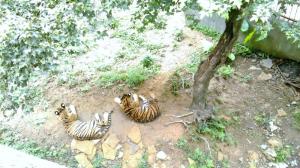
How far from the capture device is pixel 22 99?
357cm

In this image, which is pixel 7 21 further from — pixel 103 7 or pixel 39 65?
pixel 103 7

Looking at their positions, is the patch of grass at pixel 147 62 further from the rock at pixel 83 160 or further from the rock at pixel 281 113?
the rock at pixel 281 113

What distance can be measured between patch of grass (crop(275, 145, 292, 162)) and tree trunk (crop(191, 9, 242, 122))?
2.44 ft

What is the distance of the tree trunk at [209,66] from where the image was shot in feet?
12.3

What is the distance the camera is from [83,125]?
418 cm

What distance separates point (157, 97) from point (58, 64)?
4.70 ft

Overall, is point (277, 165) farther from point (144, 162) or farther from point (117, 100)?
point (117, 100)

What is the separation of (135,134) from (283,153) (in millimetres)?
1428

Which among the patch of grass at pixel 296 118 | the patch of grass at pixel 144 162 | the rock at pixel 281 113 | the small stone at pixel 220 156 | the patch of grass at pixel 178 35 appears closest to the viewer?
the patch of grass at pixel 144 162

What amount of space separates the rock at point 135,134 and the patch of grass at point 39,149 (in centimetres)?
57

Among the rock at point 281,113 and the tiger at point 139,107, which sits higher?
the tiger at point 139,107

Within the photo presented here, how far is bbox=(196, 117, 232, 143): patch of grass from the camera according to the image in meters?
4.21

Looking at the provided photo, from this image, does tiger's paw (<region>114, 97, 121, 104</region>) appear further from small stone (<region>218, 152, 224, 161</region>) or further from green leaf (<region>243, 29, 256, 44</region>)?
green leaf (<region>243, 29, 256, 44</region>)

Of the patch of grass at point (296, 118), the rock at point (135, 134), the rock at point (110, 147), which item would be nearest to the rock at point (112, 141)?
the rock at point (110, 147)
